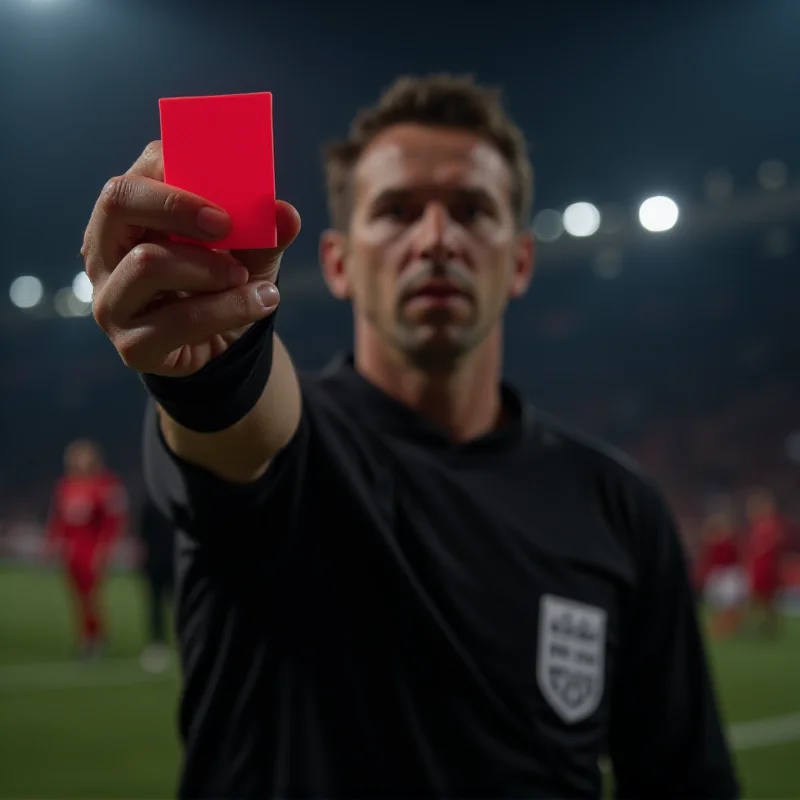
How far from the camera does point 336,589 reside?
3.86 feet

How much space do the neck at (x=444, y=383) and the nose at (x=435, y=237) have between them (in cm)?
15

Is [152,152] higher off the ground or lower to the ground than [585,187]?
lower

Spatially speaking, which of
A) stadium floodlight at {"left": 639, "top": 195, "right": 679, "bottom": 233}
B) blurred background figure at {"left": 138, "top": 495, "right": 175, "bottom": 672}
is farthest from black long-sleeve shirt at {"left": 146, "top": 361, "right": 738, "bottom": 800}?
stadium floodlight at {"left": 639, "top": 195, "right": 679, "bottom": 233}

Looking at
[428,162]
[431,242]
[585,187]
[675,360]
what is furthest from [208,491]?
[585,187]

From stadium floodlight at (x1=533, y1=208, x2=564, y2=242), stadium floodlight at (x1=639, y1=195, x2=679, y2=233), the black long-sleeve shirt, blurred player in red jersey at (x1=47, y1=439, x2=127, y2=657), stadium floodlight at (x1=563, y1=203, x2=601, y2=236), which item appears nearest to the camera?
the black long-sleeve shirt

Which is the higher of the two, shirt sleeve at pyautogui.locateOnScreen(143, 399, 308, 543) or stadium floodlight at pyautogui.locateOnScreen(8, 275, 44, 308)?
stadium floodlight at pyautogui.locateOnScreen(8, 275, 44, 308)

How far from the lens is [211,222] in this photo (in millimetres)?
627

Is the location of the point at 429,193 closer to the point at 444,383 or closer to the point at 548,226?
the point at 444,383

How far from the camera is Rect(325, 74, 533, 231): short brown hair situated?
1.52m

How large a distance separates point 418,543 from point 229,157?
0.70 m

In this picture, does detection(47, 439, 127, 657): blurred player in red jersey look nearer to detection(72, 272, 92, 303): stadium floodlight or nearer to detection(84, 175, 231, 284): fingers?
detection(72, 272, 92, 303): stadium floodlight

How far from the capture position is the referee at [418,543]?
3.45ft

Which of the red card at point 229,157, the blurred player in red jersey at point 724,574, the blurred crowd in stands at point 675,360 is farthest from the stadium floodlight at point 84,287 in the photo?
the blurred player in red jersey at point 724,574

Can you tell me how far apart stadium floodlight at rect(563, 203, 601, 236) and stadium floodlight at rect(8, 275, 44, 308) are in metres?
11.8
